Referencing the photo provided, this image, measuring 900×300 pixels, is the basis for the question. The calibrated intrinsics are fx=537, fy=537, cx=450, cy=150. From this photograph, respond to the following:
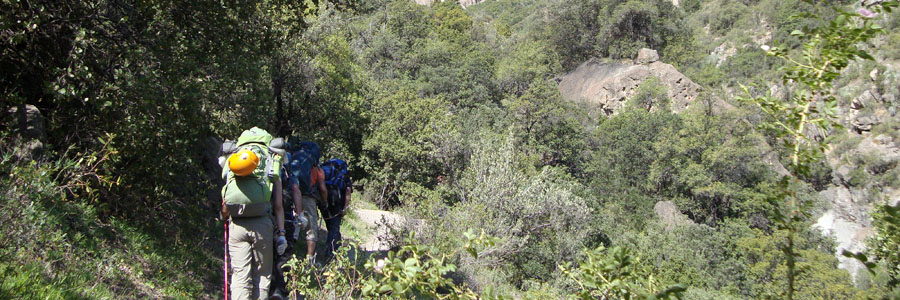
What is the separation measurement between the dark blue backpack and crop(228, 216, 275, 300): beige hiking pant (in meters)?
1.25

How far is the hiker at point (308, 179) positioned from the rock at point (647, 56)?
128 ft

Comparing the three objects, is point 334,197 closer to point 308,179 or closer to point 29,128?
point 308,179

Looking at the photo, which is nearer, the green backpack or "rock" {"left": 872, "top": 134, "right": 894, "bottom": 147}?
the green backpack

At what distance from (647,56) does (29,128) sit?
41.3 metres

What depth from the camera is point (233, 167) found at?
13.0ft

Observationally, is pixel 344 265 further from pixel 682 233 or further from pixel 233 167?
pixel 682 233

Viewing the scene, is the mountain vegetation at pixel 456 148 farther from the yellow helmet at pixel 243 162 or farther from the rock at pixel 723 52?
the rock at pixel 723 52

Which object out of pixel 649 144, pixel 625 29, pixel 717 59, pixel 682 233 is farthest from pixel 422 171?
pixel 717 59

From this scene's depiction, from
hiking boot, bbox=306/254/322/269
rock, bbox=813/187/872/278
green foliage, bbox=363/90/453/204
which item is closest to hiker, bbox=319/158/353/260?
hiking boot, bbox=306/254/322/269

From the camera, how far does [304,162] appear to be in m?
5.68

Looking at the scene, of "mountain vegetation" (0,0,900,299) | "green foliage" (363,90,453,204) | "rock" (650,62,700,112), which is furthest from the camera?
"rock" (650,62,700,112)

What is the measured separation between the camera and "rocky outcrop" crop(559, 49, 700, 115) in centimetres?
3881

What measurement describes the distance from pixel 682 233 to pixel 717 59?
3173 centimetres

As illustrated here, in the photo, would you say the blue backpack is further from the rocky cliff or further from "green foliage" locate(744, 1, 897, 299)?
the rocky cliff
